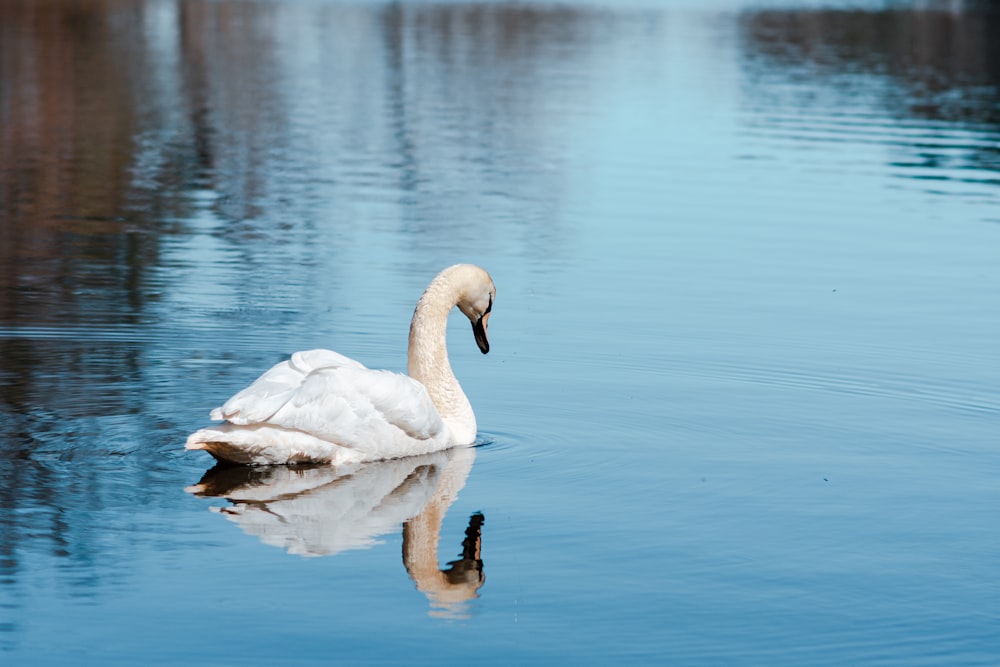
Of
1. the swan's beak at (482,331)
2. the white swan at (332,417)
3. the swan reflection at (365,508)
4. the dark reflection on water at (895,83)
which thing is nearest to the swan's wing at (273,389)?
the white swan at (332,417)

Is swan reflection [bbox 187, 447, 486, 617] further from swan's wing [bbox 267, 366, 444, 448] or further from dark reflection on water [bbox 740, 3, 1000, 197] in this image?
dark reflection on water [bbox 740, 3, 1000, 197]

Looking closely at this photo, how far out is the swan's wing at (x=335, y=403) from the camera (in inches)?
391

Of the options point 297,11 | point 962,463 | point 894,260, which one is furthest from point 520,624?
point 297,11

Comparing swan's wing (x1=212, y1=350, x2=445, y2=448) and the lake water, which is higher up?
swan's wing (x1=212, y1=350, x2=445, y2=448)

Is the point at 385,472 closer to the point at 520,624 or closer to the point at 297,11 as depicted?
the point at 520,624

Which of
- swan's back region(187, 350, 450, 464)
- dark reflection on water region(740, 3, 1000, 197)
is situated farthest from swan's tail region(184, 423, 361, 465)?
dark reflection on water region(740, 3, 1000, 197)

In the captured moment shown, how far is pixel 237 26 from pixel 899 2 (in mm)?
51816

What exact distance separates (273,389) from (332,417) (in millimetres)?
384

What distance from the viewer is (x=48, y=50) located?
154 feet

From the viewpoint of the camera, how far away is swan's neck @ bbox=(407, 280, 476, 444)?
1125 cm

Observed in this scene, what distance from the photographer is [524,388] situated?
41.3 ft

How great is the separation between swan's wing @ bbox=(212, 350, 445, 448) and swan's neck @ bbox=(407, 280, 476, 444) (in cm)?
54

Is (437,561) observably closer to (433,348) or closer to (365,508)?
(365,508)

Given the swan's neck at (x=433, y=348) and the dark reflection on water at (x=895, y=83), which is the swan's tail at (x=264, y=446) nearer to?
the swan's neck at (x=433, y=348)
